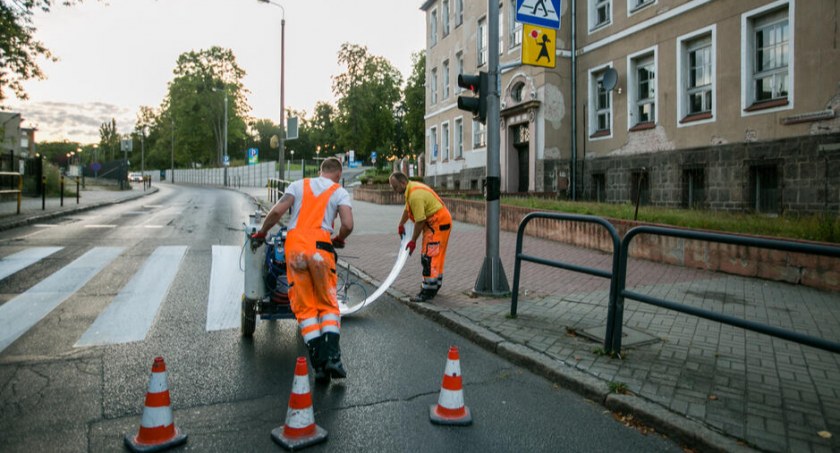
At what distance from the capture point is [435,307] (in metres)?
6.73

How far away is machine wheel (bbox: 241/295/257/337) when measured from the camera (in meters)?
5.50

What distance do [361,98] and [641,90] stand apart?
1745 inches

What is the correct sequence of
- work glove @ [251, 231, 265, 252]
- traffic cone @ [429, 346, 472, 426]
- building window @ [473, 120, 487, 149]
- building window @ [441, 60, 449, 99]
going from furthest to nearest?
building window @ [441, 60, 449, 99], building window @ [473, 120, 487, 149], work glove @ [251, 231, 265, 252], traffic cone @ [429, 346, 472, 426]

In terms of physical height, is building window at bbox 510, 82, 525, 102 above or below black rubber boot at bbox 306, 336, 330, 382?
above

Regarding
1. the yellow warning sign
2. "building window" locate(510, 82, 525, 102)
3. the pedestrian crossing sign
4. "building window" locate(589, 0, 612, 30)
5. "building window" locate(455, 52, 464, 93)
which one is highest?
"building window" locate(455, 52, 464, 93)

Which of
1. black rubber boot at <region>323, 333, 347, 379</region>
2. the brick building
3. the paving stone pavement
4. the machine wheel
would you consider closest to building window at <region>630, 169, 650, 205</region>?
the brick building

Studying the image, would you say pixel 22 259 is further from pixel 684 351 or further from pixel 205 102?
pixel 205 102

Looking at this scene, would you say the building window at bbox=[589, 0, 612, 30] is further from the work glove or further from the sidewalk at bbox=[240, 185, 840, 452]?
the work glove

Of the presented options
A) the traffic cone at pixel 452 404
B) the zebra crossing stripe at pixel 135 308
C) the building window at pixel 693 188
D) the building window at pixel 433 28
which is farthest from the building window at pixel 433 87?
the traffic cone at pixel 452 404

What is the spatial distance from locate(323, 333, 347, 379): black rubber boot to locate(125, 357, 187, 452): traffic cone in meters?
1.18

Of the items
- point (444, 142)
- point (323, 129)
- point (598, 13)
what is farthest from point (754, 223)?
point (323, 129)

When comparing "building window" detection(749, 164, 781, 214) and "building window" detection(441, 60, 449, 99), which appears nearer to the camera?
"building window" detection(749, 164, 781, 214)

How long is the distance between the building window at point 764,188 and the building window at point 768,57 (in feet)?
5.07

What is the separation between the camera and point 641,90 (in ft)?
62.4
